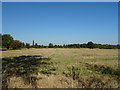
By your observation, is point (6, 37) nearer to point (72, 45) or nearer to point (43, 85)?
point (72, 45)

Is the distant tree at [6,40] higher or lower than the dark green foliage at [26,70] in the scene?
higher

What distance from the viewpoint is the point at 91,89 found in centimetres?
441

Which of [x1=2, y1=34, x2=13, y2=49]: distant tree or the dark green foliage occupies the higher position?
[x1=2, y1=34, x2=13, y2=49]: distant tree

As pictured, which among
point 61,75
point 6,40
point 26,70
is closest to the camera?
point 61,75

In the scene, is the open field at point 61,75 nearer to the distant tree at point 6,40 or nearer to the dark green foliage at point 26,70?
the dark green foliage at point 26,70

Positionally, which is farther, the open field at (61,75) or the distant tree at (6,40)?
the distant tree at (6,40)

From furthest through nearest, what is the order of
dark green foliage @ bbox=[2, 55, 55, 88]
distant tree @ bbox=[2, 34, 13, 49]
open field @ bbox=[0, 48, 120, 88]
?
1. distant tree @ bbox=[2, 34, 13, 49]
2. dark green foliage @ bbox=[2, 55, 55, 88]
3. open field @ bbox=[0, 48, 120, 88]

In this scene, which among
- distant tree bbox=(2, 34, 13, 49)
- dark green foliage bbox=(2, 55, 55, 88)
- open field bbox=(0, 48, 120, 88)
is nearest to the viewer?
open field bbox=(0, 48, 120, 88)

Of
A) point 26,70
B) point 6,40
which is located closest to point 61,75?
point 26,70

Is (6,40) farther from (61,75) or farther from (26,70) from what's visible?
(61,75)

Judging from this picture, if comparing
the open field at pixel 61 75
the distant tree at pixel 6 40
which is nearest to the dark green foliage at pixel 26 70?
the open field at pixel 61 75

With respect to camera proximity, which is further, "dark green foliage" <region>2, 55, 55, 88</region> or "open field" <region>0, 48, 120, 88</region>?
"dark green foliage" <region>2, 55, 55, 88</region>

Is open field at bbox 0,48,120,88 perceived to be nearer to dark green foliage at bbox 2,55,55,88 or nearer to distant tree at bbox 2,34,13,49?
dark green foliage at bbox 2,55,55,88

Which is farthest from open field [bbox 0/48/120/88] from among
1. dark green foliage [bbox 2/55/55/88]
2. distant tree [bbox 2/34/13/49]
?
distant tree [bbox 2/34/13/49]
